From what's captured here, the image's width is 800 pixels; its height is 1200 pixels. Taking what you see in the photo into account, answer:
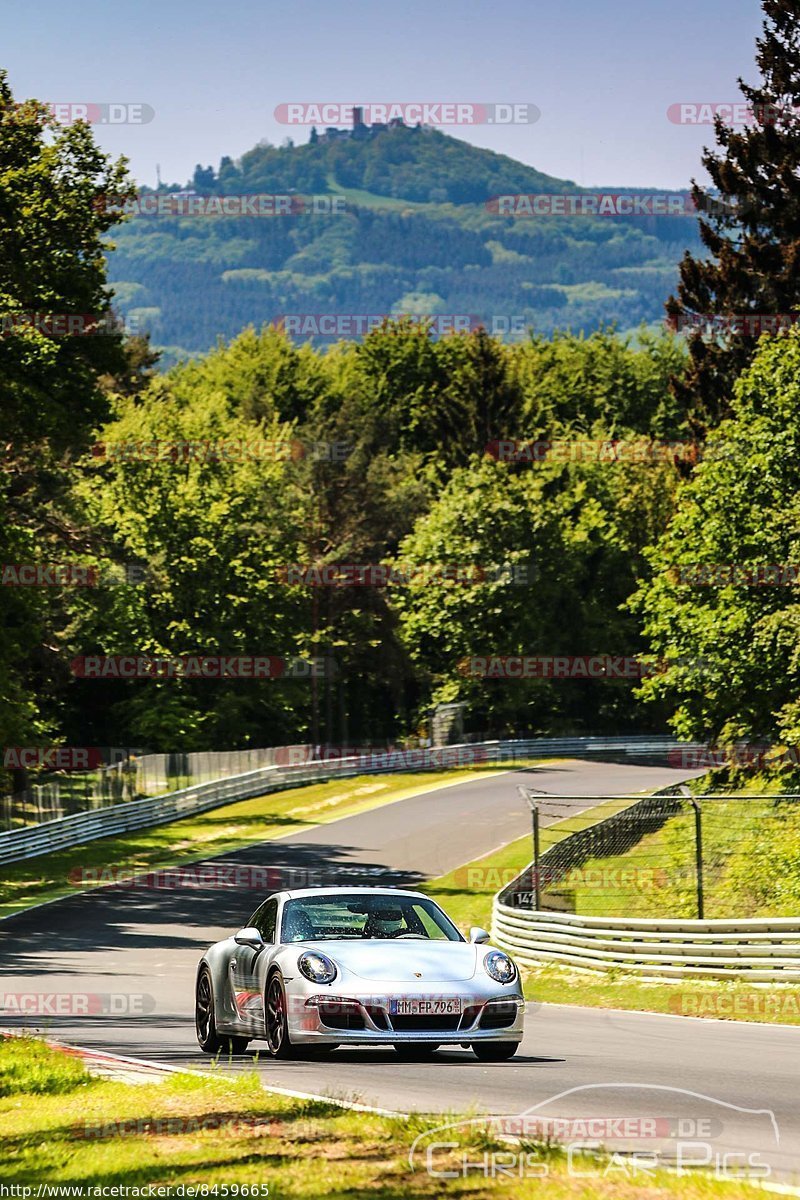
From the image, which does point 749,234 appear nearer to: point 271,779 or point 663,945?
point 271,779

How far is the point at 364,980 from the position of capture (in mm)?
12125

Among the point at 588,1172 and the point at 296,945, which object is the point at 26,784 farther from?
the point at 588,1172

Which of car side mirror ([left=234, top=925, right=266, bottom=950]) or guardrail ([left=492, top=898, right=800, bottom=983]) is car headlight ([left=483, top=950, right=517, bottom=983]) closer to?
car side mirror ([left=234, top=925, right=266, bottom=950])

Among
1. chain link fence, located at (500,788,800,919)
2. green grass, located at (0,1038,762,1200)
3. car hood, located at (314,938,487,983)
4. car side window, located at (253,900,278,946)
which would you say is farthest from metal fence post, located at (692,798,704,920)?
green grass, located at (0,1038,762,1200)

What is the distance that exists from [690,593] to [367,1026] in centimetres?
2873

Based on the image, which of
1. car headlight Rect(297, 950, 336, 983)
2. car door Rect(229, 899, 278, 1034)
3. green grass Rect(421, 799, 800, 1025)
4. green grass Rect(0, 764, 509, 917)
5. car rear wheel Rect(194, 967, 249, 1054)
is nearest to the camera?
car headlight Rect(297, 950, 336, 983)

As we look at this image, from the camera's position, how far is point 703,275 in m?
50.7

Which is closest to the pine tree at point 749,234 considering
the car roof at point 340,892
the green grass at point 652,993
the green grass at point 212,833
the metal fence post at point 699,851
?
the green grass at point 212,833

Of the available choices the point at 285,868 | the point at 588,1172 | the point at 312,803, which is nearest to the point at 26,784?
the point at 312,803

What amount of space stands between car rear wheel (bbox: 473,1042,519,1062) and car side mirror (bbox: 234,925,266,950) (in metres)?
1.92

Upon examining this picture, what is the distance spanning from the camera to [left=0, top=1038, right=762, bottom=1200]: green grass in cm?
717

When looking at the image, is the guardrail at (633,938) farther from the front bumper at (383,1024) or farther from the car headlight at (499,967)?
the front bumper at (383,1024)

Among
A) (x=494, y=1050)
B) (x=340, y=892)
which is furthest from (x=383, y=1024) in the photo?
(x=340, y=892)

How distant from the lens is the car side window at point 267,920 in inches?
532
